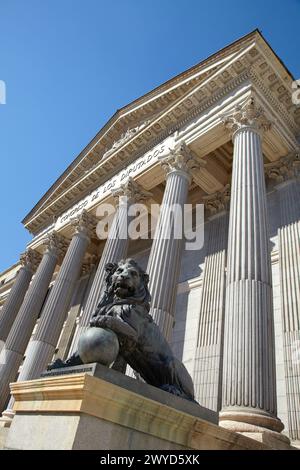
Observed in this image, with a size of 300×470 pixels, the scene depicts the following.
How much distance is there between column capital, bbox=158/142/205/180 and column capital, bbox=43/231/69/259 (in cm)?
1091

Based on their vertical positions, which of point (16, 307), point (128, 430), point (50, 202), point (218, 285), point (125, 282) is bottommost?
point (128, 430)

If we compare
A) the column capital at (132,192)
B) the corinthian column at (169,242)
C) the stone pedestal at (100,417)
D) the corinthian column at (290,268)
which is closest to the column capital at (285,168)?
the corinthian column at (290,268)

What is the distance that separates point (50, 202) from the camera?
91.1 ft

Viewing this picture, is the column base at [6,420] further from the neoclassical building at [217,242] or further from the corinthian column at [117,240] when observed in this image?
the corinthian column at [117,240]

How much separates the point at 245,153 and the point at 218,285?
6.31 metres

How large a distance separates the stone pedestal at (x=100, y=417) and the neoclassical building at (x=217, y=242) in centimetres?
292

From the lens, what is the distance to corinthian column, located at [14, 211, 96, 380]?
1703 centimetres

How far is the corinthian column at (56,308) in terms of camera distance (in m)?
17.0

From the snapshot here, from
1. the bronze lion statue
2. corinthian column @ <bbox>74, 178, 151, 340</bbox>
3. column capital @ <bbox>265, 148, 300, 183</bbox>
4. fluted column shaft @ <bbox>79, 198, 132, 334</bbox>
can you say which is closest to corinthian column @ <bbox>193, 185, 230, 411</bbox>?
column capital @ <bbox>265, 148, 300, 183</bbox>

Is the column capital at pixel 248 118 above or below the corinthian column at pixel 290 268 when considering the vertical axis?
above

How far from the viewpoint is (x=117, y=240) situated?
1688cm

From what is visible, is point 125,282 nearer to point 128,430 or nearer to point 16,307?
point 128,430

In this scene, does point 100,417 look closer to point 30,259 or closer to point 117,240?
point 117,240
